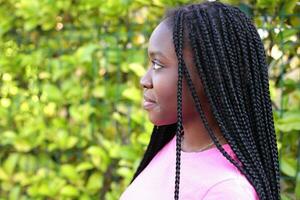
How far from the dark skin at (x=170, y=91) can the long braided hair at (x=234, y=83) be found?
0.8 inches

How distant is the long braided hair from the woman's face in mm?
20

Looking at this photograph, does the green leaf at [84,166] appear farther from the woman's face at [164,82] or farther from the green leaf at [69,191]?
the woman's face at [164,82]

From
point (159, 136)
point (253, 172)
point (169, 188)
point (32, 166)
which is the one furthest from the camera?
point (32, 166)

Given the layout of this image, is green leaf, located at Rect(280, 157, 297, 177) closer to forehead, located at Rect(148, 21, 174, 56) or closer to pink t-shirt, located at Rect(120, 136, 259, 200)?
pink t-shirt, located at Rect(120, 136, 259, 200)

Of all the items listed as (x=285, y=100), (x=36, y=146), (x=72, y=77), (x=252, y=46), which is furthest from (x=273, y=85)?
(x=36, y=146)

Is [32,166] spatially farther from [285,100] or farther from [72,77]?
[285,100]

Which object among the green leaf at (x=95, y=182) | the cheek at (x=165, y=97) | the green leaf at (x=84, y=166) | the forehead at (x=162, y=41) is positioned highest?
the forehead at (x=162, y=41)

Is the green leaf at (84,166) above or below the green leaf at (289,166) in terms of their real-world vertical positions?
below

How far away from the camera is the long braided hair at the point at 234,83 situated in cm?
152

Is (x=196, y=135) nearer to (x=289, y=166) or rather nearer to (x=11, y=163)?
(x=289, y=166)

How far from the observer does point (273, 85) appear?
2568mm

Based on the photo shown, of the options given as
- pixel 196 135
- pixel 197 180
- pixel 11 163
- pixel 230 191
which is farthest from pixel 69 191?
pixel 230 191

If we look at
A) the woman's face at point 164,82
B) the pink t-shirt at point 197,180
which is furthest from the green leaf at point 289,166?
the woman's face at point 164,82

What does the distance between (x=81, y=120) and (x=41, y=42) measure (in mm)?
608
